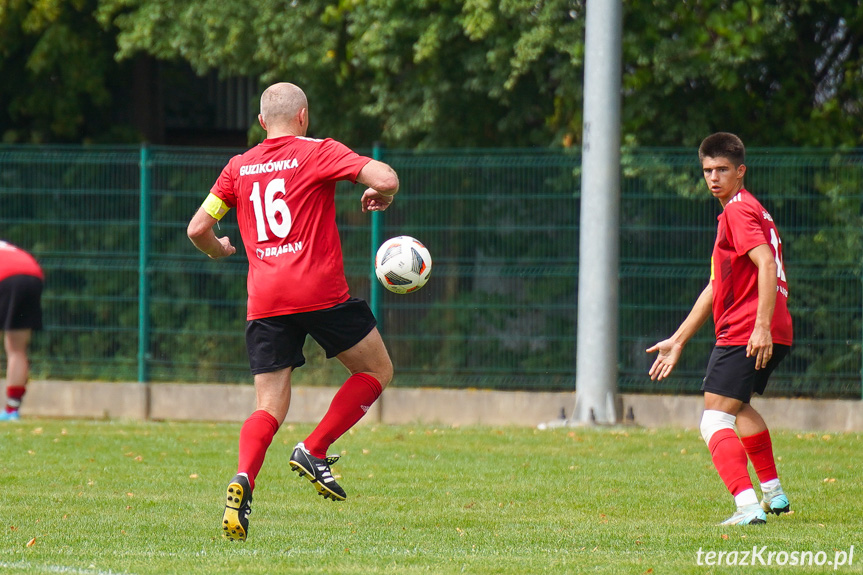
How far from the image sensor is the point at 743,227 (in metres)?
5.96

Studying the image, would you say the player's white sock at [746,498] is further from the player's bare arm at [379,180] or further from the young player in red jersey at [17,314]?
the young player in red jersey at [17,314]

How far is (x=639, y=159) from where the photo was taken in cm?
1148

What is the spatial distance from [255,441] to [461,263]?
6510 millimetres

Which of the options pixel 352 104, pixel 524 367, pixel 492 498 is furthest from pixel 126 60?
pixel 492 498

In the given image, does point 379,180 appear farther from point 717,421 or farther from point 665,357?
point 717,421

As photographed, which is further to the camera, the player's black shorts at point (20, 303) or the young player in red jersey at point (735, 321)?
the player's black shorts at point (20, 303)

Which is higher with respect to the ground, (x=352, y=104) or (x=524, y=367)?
(x=352, y=104)

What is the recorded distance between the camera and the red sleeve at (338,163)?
5660mm

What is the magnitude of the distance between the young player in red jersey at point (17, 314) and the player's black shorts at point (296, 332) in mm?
6815

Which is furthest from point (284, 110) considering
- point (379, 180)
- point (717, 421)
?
point (717, 421)

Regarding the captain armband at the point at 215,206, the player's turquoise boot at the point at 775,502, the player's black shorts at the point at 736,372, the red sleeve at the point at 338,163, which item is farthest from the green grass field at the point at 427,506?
the red sleeve at the point at 338,163

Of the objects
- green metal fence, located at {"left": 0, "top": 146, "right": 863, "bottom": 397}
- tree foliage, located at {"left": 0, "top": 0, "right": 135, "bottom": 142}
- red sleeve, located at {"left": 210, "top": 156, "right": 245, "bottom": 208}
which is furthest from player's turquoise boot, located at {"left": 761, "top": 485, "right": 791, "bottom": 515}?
tree foliage, located at {"left": 0, "top": 0, "right": 135, "bottom": 142}

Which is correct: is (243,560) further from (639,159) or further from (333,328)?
(639,159)

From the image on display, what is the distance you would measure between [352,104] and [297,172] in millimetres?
8646
